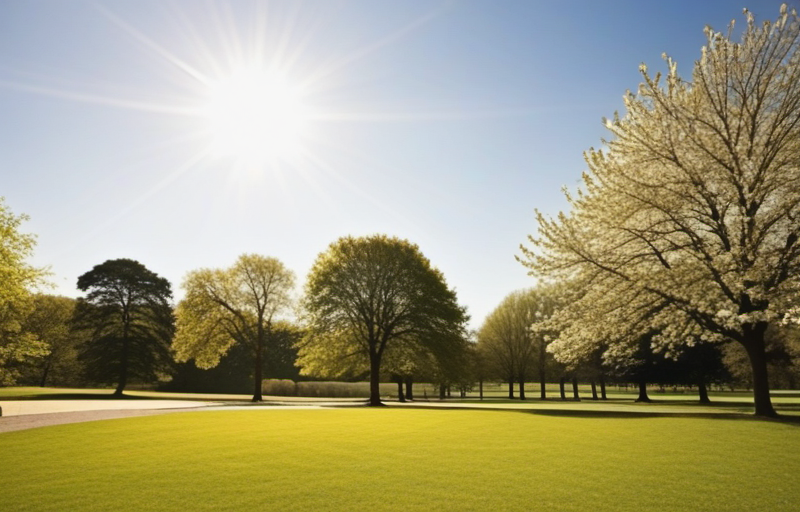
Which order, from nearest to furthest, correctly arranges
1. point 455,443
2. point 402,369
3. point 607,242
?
1. point 455,443
2. point 607,242
3. point 402,369

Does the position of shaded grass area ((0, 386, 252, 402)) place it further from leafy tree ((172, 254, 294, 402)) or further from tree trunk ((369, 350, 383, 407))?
tree trunk ((369, 350, 383, 407))

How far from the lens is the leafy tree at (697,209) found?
21.8m

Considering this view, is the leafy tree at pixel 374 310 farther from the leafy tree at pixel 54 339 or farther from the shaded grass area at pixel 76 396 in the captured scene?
the leafy tree at pixel 54 339

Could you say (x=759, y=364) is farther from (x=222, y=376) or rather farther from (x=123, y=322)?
(x=222, y=376)

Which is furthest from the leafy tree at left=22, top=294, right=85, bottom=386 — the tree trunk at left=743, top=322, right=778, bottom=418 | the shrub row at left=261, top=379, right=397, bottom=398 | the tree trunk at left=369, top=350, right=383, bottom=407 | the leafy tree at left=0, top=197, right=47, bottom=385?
the tree trunk at left=743, top=322, right=778, bottom=418

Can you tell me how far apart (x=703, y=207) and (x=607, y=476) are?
61.7ft

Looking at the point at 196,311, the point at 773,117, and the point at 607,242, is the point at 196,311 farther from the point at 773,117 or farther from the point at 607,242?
the point at 773,117

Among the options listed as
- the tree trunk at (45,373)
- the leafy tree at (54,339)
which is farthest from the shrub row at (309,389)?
the tree trunk at (45,373)

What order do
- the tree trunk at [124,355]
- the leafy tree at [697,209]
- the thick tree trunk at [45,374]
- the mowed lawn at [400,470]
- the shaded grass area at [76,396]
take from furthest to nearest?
the thick tree trunk at [45,374]
the tree trunk at [124,355]
the shaded grass area at [76,396]
the leafy tree at [697,209]
the mowed lawn at [400,470]

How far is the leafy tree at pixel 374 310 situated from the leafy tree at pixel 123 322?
30.1 metres

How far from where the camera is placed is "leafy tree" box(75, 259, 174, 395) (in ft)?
201

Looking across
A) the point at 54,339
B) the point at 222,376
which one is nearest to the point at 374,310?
the point at 222,376

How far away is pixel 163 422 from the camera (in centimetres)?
2067

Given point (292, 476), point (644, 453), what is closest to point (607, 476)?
point (644, 453)
